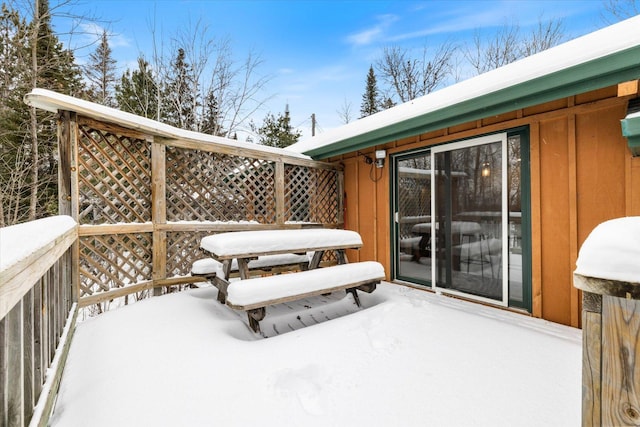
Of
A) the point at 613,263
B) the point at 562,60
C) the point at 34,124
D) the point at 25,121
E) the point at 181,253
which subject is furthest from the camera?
the point at 25,121

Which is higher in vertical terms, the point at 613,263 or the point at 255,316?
the point at 613,263

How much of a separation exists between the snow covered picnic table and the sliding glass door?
108 cm

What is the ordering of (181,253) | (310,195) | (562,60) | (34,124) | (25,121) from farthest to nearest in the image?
(25,121) < (34,124) < (310,195) < (181,253) < (562,60)

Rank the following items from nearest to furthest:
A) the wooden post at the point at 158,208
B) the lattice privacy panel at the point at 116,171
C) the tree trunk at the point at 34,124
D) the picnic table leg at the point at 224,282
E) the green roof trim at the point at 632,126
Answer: the green roof trim at the point at 632,126 < the picnic table leg at the point at 224,282 < the lattice privacy panel at the point at 116,171 < the wooden post at the point at 158,208 < the tree trunk at the point at 34,124

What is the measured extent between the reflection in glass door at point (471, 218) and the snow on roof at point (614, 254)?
102 inches

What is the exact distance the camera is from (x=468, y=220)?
3.40 metres

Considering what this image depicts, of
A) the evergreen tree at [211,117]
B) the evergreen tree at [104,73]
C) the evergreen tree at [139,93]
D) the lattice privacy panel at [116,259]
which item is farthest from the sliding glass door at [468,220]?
the evergreen tree at [104,73]

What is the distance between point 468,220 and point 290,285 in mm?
2271

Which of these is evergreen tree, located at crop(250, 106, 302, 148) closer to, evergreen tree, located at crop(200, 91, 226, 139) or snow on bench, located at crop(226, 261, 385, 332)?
evergreen tree, located at crop(200, 91, 226, 139)

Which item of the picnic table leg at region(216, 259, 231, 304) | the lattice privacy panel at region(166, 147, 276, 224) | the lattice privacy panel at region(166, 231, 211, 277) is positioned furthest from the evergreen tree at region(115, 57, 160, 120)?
the picnic table leg at region(216, 259, 231, 304)

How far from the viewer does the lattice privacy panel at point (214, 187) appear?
3.75 m

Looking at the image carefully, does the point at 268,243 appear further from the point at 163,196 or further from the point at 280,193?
the point at 280,193

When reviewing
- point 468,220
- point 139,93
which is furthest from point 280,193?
point 139,93

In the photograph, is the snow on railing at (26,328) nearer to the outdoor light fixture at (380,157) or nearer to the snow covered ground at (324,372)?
the snow covered ground at (324,372)
